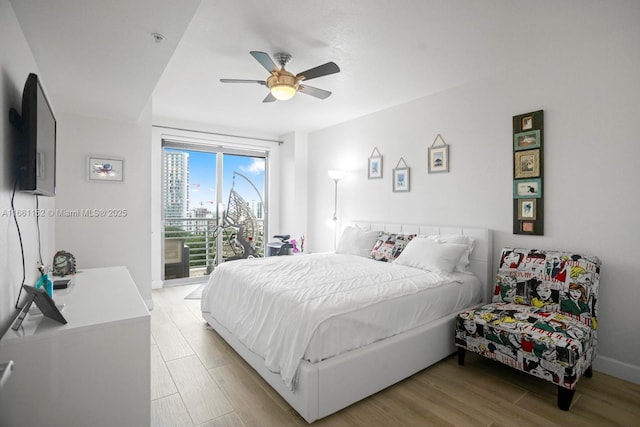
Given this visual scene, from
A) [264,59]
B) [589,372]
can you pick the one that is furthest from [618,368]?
[264,59]

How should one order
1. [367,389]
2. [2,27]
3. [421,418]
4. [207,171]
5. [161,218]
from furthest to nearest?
[207,171]
[161,218]
[367,389]
[421,418]
[2,27]

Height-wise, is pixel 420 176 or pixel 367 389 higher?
pixel 420 176

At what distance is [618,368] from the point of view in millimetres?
2455

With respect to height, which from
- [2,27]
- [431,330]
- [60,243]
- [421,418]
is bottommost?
[421,418]

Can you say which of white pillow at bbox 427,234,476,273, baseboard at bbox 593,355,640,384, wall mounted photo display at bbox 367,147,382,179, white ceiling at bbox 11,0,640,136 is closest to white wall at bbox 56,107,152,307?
white ceiling at bbox 11,0,640,136

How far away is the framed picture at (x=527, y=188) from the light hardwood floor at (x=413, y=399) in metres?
1.52

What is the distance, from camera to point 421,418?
1.95m

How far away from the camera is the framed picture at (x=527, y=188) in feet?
9.45

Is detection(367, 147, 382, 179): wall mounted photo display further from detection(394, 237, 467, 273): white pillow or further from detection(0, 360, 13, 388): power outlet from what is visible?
detection(0, 360, 13, 388): power outlet

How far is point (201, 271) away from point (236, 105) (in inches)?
117

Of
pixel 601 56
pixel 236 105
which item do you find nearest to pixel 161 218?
pixel 236 105

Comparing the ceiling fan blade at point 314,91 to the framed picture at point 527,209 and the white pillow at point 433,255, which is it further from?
the framed picture at point 527,209

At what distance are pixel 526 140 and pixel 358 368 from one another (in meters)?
2.53

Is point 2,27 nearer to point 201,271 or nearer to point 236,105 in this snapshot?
point 236,105
